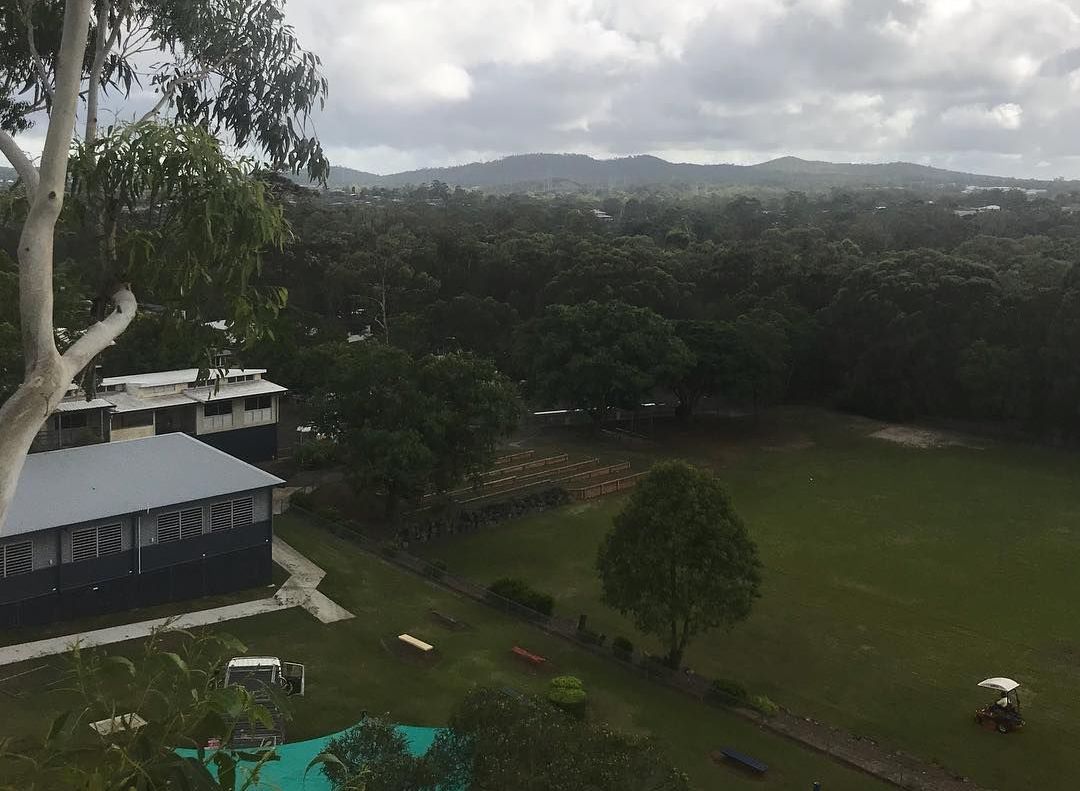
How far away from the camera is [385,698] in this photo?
55.3ft

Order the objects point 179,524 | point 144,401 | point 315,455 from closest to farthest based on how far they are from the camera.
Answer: point 179,524
point 144,401
point 315,455

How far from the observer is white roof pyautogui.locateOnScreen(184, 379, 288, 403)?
1217 inches

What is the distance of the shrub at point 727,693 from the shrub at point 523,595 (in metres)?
4.72

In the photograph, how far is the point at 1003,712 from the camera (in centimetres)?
1684

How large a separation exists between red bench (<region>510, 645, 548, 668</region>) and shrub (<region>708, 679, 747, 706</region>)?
3453 mm

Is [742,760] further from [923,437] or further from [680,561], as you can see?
[923,437]

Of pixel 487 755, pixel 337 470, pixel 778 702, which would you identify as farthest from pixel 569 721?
pixel 337 470

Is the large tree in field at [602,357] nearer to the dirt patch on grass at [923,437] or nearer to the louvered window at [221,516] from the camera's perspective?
the dirt patch on grass at [923,437]

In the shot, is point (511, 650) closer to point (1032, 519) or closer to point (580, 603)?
point (580, 603)

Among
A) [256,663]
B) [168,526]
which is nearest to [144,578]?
[168,526]

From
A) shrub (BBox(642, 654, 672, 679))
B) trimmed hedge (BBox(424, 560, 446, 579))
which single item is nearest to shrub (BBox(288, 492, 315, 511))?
trimmed hedge (BBox(424, 560, 446, 579))

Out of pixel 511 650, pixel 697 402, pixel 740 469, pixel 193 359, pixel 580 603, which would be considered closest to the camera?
pixel 193 359

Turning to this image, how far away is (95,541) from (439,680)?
318 inches

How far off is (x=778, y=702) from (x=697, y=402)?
26541 mm
